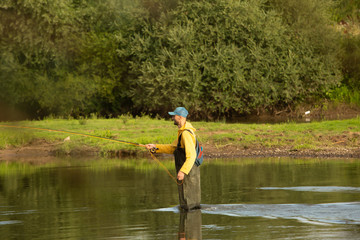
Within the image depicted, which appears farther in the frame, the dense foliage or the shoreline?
the dense foliage

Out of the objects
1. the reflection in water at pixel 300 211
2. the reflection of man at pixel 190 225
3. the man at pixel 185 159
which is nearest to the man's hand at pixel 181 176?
the man at pixel 185 159

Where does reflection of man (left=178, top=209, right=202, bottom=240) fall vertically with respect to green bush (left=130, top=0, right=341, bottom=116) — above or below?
below

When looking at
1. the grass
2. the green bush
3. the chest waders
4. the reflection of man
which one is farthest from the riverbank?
the reflection of man

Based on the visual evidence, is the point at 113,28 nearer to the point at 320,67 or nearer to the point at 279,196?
the point at 320,67

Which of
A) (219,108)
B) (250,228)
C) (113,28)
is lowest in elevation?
(250,228)

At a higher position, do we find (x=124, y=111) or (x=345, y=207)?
(x=124, y=111)

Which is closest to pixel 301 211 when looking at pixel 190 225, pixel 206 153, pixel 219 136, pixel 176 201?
pixel 190 225

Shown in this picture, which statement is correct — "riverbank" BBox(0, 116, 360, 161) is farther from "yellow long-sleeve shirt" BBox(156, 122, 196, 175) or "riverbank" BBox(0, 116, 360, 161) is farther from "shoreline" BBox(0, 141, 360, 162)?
"yellow long-sleeve shirt" BBox(156, 122, 196, 175)

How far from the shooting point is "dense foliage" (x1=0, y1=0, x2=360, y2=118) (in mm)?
33469

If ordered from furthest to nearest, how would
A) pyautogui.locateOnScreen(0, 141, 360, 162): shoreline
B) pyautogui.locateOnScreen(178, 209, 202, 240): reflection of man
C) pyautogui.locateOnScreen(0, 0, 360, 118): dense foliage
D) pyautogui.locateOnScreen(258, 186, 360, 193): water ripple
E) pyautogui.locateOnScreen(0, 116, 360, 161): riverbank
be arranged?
pyautogui.locateOnScreen(0, 0, 360, 118): dense foliage, pyautogui.locateOnScreen(0, 116, 360, 161): riverbank, pyautogui.locateOnScreen(0, 141, 360, 162): shoreline, pyautogui.locateOnScreen(258, 186, 360, 193): water ripple, pyautogui.locateOnScreen(178, 209, 202, 240): reflection of man

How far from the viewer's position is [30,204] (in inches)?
492

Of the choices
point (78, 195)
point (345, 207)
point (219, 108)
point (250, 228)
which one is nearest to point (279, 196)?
point (345, 207)

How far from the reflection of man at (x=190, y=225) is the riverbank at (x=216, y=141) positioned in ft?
30.6

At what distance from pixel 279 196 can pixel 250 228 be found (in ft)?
9.92
